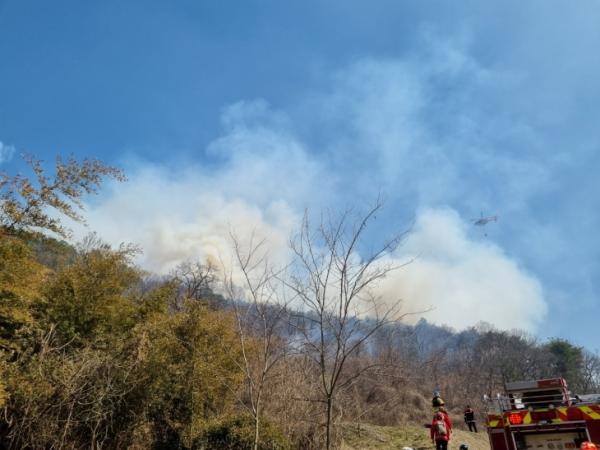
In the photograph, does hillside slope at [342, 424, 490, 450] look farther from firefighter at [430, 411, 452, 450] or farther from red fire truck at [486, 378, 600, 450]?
red fire truck at [486, 378, 600, 450]

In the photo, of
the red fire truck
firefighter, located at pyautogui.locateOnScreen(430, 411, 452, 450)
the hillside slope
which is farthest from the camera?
the hillside slope

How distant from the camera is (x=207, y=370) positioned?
1159 cm

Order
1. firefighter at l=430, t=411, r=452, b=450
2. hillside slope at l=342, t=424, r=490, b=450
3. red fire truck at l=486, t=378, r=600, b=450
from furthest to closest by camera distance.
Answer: hillside slope at l=342, t=424, r=490, b=450 < firefighter at l=430, t=411, r=452, b=450 < red fire truck at l=486, t=378, r=600, b=450

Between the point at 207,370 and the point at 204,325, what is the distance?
123 cm

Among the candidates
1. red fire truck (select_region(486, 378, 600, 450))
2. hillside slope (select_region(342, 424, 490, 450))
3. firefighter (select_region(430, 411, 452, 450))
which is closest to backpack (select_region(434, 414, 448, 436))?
firefighter (select_region(430, 411, 452, 450))

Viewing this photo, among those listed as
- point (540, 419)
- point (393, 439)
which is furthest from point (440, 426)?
point (393, 439)

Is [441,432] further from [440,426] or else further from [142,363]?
[142,363]

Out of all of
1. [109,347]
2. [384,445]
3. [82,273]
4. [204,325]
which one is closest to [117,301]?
[82,273]

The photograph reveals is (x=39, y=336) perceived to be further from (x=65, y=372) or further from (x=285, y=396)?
(x=285, y=396)

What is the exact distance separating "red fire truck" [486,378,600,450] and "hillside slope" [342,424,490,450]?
18.7ft

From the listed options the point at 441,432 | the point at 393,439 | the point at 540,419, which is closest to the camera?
the point at 540,419

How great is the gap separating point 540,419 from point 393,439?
7818 mm

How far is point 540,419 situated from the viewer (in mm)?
8391

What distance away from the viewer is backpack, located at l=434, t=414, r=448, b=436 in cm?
1107
